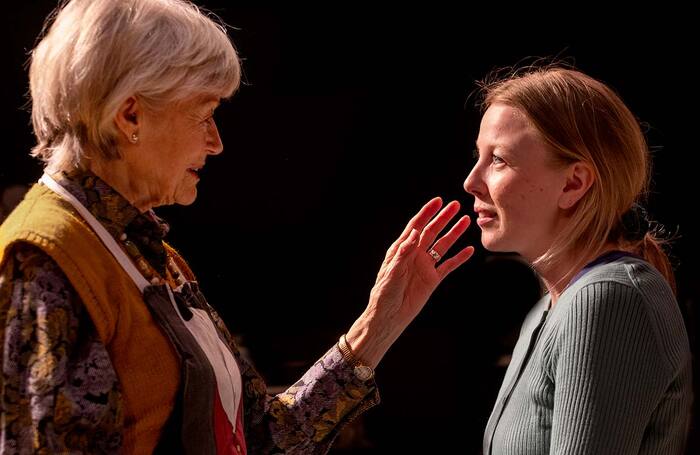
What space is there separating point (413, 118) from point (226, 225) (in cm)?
67

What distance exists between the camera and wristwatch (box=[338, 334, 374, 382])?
199cm

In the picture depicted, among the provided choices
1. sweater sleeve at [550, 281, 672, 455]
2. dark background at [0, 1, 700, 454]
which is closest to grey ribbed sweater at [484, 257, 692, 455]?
sweater sleeve at [550, 281, 672, 455]

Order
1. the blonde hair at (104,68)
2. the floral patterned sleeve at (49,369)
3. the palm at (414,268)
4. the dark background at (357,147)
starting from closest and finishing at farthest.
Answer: the floral patterned sleeve at (49,369) → the blonde hair at (104,68) → the palm at (414,268) → the dark background at (357,147)

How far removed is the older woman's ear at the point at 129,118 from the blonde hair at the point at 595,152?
28.4 inches

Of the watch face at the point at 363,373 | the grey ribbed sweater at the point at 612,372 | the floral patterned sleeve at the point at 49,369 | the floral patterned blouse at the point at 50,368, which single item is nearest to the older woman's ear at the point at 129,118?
the floral patterned blouse at the point at 50,368

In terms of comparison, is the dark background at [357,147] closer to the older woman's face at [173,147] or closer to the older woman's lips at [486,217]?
the older woman's lips at [486,217]

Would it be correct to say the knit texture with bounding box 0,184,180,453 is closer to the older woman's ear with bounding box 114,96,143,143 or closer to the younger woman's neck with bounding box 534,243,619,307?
the older woman's ear with bounding box 114,96,143,143

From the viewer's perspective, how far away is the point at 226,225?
3037mm

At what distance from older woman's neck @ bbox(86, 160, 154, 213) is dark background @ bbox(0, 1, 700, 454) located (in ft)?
4.19

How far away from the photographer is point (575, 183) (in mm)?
1847

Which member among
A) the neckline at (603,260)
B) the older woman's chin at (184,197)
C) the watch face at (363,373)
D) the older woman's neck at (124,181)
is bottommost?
the watch face at (363,373)

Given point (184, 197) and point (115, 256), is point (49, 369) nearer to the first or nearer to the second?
point (115, 256)

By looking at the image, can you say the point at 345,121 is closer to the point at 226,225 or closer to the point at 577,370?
the point at 226,225

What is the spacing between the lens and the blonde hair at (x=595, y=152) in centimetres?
182
